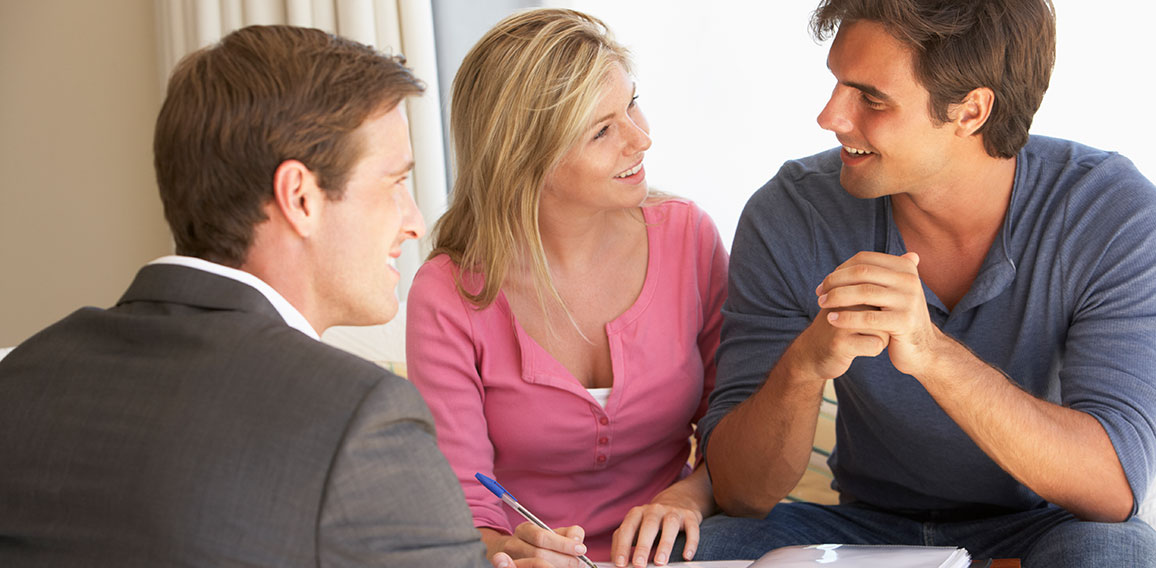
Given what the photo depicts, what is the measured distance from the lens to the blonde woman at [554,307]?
5.19 feet

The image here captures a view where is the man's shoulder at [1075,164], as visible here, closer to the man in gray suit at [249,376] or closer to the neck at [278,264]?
the man in gray suit at [249,376]

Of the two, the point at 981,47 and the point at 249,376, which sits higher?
the point at 981,47

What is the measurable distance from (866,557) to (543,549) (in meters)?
0.38

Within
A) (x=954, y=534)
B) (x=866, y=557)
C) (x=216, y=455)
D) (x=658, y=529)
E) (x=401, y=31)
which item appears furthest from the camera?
(x=401, y=31)

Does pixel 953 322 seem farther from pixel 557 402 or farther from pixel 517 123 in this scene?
pixel 517 123

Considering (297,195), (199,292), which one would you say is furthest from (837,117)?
(199,292)

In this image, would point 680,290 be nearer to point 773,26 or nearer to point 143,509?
point 773,26

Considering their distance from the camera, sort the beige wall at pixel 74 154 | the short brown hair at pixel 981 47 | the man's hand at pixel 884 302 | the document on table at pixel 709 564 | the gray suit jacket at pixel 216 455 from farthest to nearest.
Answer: the beige wall at pixel 74 154, the short brown hair at pixel 981 47, the document on table at pixel 709 564, the man's hand at pixel 884 302, the gray suit jacket at pixel 216 455

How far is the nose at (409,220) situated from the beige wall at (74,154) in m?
2.37

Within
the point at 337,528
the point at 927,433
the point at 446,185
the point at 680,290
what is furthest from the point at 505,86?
the point at 446,185

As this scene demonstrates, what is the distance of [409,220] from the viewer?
1090mm

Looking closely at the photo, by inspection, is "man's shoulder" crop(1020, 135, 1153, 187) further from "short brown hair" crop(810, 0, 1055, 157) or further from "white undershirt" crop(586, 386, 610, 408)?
"white undershirt" crop(586, 386, 610, 408)

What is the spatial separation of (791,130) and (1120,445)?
48.6 inches

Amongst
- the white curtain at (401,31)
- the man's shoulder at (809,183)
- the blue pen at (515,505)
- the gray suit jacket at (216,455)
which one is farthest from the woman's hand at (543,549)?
the white curtain at (401,31)
